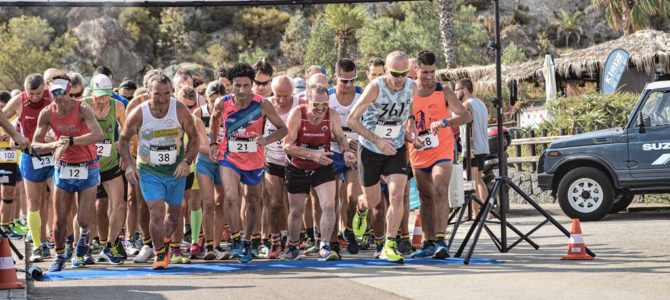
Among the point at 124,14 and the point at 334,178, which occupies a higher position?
the point at 124,14

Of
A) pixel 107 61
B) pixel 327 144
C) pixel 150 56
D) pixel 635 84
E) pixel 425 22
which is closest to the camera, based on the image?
pixel 327 144

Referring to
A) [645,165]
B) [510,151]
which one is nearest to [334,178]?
[645,165]

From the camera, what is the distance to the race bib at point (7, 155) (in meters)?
16.9

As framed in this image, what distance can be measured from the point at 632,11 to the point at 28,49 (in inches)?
2464

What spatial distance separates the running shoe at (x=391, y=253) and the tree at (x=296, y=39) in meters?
85.7

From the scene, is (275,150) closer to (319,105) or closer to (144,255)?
(319,105)

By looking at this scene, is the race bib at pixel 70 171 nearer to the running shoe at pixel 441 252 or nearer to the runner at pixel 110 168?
the runner at pixel 110 168

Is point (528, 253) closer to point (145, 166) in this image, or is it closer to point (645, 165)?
point (145, 166)

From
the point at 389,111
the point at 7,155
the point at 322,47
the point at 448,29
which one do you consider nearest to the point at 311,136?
the point at 389,111

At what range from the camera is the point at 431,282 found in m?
10.1

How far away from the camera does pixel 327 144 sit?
1267 centimetres

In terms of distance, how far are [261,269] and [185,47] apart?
94.6 meters

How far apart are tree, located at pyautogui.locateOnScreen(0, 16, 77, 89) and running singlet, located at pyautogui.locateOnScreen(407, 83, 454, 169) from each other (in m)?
83.5

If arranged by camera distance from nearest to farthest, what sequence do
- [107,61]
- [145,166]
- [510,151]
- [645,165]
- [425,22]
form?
[145,166] → [645,165] → [510,151] → [425,22] → [107,61]
